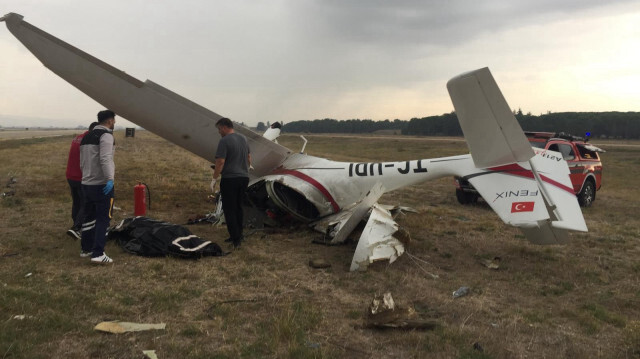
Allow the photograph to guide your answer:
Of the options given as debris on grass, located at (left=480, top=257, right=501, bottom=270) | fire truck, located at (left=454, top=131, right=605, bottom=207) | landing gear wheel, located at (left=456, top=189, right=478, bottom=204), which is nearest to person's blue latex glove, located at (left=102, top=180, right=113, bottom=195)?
debris on grass, located at (left=480, top=257, right=501, bottom=270)

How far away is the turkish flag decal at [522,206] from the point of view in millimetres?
5527

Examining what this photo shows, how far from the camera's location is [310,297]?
4621 mm

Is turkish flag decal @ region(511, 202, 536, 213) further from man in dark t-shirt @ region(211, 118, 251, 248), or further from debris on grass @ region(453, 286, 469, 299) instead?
man in dark t-shirt @ region(211, 118, 251, 248)

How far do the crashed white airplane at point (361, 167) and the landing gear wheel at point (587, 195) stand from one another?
23.7 feet

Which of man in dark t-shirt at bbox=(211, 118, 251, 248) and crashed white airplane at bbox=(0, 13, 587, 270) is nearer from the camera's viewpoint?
crashed white airplane at bbox=(0, 13, 587, 270)

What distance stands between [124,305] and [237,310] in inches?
47.1

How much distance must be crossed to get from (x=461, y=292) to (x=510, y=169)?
2155mm

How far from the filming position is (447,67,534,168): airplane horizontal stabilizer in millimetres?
5043

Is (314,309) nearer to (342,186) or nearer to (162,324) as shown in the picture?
(162,324)

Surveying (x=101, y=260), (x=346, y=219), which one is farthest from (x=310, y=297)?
(x=101, y=260)

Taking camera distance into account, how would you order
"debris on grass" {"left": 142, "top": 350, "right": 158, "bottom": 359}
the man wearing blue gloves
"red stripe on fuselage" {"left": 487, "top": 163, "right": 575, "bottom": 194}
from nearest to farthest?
"debris on grass" {"left": 142, "top": 350, "right": 158, "bottom": 359} → the man wearing blue gloves → "red stripe on fuselage" {"left": 487, "top": 163, "right": 575, "bottom": 194}

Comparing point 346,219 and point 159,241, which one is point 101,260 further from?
point 346,219

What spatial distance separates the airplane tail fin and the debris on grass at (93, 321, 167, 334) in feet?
14.4

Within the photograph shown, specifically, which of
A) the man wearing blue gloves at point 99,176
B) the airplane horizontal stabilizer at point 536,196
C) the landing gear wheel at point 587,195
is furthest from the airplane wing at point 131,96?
the landing gear wheel at point 587,195
